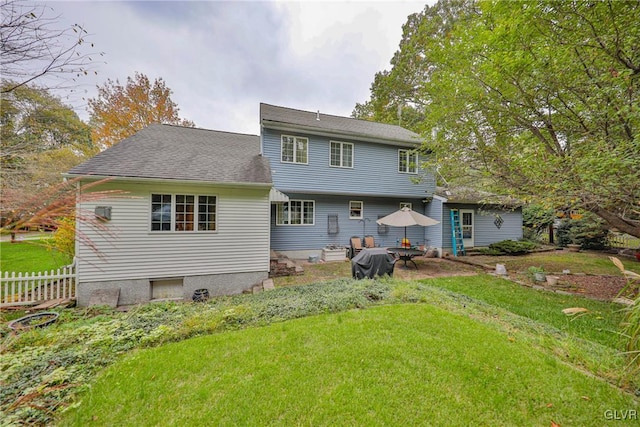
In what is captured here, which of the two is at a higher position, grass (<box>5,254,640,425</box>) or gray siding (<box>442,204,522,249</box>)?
gray siding (<box>442,204,522,249</box>)

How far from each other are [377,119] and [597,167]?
19.1 meters

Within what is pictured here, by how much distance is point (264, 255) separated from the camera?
26.4 ft

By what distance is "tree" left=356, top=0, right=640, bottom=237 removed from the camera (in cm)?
483

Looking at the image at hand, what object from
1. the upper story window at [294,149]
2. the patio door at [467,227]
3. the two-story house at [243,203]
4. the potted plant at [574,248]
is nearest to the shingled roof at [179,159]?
the two-story house at [243,203]

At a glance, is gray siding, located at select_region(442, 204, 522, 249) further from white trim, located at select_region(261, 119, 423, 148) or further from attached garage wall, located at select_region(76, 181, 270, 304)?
attached garage wall, located at select_region(76, 181, 270, 304)

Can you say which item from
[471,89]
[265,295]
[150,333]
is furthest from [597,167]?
[150,333]

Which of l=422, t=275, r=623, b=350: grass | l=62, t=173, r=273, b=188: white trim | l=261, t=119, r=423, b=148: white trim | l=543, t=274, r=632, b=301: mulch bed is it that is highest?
l=261, t=119, r=423, b=148: white trim

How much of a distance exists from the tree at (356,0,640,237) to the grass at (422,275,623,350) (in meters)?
2.44

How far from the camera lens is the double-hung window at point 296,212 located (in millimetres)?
11273

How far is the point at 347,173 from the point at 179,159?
7.26 m

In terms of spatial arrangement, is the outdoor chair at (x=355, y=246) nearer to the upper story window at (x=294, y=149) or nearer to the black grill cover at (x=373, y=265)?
the black grill cover at (x=373, y=265)

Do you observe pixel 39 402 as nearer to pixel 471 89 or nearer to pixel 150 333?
pixel 150 333

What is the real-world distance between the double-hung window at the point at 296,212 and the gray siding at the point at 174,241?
10.6 feet

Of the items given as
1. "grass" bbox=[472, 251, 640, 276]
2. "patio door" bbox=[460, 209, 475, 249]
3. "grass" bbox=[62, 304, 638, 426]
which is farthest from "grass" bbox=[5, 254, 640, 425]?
"patio door" bbox=[460, 209, 475, 249]
